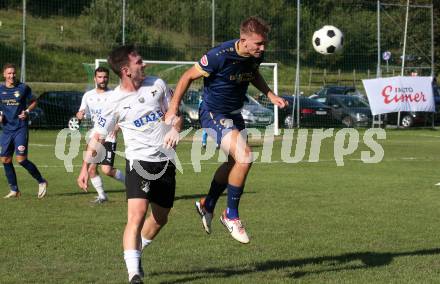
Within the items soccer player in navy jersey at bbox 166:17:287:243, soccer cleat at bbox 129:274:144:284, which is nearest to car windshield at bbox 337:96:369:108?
soccer player in navy jersey at bbox 166:17:287:243

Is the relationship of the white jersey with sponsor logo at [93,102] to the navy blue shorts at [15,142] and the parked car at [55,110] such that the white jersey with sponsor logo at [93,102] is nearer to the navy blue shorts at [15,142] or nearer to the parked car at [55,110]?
the navy blue shorts at [15,142]

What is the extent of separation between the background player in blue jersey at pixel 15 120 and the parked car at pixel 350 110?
24.7 m

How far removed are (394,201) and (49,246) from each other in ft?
21.3

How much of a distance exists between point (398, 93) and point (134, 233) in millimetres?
29813

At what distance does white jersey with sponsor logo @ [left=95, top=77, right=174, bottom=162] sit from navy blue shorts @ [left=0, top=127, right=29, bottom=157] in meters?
7.48

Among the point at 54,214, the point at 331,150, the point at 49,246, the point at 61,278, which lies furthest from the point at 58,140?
the point at 61,278

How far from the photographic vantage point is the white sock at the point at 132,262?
6777 mm

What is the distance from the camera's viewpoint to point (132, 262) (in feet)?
22.4

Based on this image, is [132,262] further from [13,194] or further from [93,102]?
[13,194]

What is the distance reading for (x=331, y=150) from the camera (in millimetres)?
26203

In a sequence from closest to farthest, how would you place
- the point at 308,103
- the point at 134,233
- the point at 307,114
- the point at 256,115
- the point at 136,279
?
the point at 136,279 → the point at 134,233 → the point at 256,115 → the point at 307,114 → the point at 308,103

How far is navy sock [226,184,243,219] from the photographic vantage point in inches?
319

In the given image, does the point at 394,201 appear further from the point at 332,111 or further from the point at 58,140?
the point at 332,111

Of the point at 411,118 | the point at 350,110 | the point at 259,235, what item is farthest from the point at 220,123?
the point at 411,118
